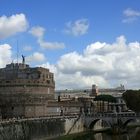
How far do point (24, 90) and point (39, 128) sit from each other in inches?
1209

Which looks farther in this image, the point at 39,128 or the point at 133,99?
the point at 133,99

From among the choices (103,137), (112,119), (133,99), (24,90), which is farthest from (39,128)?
(24,90)

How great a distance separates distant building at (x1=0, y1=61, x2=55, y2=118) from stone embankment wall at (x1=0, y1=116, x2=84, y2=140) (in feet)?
29.3

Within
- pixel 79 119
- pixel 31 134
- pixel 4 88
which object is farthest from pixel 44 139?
pixel 4 88

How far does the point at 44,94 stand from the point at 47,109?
249 inches

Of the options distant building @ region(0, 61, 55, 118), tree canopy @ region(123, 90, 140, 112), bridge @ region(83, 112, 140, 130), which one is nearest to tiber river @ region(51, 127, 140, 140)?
bridge @ region(83, 112, 140, 130)

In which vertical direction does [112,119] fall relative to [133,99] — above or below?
below

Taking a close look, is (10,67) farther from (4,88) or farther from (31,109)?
(31,109)

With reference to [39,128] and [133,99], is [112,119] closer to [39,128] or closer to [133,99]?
[133,99]

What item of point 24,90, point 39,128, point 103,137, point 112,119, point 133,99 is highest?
point 24,90

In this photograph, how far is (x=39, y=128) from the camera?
2800 inches

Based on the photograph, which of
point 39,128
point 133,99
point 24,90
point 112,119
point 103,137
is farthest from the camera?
point 24,90

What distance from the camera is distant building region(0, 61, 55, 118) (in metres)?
90.9

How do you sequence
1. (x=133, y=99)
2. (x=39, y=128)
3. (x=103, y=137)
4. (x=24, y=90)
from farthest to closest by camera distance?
(x=24, y=90), (x=133, y=99), (x=103, y=137), (x=39, y=128)
